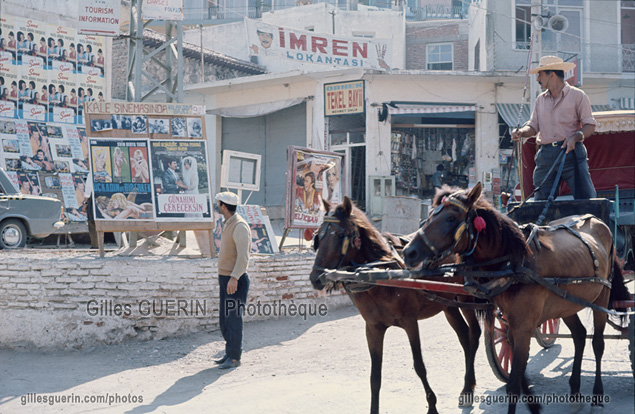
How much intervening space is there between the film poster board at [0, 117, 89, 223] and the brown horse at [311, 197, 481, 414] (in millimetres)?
12121

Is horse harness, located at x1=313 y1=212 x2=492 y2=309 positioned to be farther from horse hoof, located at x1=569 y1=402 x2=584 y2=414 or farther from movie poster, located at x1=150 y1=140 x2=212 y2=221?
movie poster, located at x1=150 y1=140 x2=212 y2=221

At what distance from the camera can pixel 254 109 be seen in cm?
2219

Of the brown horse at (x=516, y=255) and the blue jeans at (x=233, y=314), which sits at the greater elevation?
the brown horse at (x=516, y=255)

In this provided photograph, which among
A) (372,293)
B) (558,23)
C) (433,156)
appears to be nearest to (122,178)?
(372,293)

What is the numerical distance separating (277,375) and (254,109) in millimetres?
15881

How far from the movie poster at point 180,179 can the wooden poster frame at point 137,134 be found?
0.11 m

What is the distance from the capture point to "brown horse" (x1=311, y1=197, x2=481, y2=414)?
218 inches

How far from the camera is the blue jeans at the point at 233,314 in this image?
7.52m

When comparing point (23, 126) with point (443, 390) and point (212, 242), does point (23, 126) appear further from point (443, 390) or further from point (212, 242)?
point (443, 390)

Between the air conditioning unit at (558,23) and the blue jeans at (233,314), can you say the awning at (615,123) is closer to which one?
the blue jeans at (233,314)

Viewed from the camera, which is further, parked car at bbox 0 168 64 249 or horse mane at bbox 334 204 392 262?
parked car at bbox 0 168 64 249

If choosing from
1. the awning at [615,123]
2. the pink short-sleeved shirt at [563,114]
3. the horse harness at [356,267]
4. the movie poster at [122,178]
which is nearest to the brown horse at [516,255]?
the horse harness at [356,267]

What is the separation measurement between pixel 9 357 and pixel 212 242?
2911mm

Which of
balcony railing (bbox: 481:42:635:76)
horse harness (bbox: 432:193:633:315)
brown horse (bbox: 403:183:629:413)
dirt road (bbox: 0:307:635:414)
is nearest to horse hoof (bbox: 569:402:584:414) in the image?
dirt road (bbox: 0:307:635:414)
